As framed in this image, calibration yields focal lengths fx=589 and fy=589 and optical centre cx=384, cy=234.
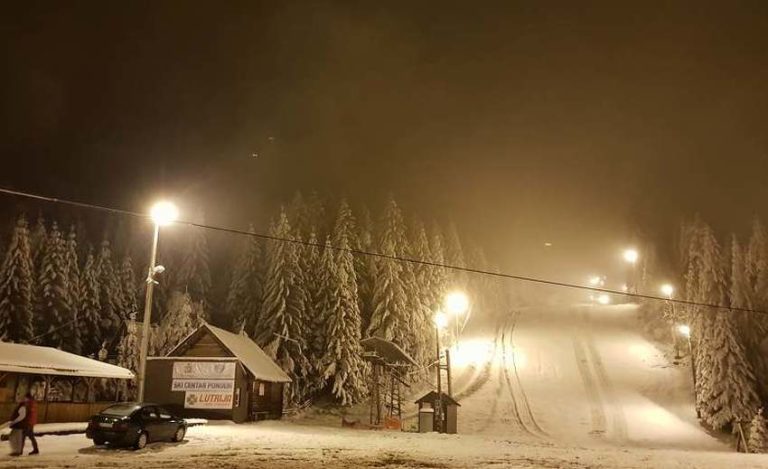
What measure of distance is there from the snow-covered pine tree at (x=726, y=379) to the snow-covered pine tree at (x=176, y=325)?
39448 millimetres

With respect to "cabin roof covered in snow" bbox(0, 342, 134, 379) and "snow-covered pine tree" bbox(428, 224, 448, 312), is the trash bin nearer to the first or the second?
"cabin roof covered in snow" bbox(0, 342, 134, 379)

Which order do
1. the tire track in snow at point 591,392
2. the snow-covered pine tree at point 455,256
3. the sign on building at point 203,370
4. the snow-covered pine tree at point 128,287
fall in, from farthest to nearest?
1. the snow-covered pine tree at point 455,256
2. the snow-covered pine tree at point 128,287
3. the tire track in snow at point 591,392
4. the sign on building at point 203,370

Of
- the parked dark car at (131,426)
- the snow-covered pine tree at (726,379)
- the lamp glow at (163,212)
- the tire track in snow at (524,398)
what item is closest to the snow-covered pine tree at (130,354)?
the parked dark car at (131,426)

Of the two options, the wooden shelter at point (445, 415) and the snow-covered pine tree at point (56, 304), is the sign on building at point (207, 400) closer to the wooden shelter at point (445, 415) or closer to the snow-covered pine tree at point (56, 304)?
the wooden shelter at point (445, 415)

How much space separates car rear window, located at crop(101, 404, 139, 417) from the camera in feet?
66.7

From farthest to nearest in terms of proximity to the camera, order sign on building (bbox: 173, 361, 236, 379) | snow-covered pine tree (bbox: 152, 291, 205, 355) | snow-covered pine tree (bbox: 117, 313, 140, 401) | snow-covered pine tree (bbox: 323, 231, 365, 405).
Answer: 1. snow-covered pine tree (bbox: 152, 291, 205, 355)
2. snow-covered pine tree (bbox: 323, 231, 365, 405)
3. snow-covered pine tree (bbox: 117, 313, 140, 401)
4. sign on building (bbox: 173, 361, 236, 379)

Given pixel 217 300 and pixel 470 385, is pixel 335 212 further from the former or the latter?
pixel 470 385

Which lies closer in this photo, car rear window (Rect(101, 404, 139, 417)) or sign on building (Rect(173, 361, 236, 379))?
car rear window (Rect(101, 404, 139, 417))

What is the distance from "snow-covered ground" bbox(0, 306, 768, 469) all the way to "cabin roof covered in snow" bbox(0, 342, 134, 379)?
5265mm

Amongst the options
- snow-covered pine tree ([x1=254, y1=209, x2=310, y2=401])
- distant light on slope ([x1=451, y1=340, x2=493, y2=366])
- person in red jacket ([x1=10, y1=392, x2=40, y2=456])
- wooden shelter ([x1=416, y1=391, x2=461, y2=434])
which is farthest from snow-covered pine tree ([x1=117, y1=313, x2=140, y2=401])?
distant light on slope ([x1=451, y1=340, x2=493, y2=366])

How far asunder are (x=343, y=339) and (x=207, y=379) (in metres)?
12.6

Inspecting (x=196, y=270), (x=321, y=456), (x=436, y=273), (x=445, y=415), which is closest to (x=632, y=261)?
(x=436, y=273)

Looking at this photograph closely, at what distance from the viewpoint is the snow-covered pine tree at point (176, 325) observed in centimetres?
4866

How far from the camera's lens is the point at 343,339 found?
47.8 metres
